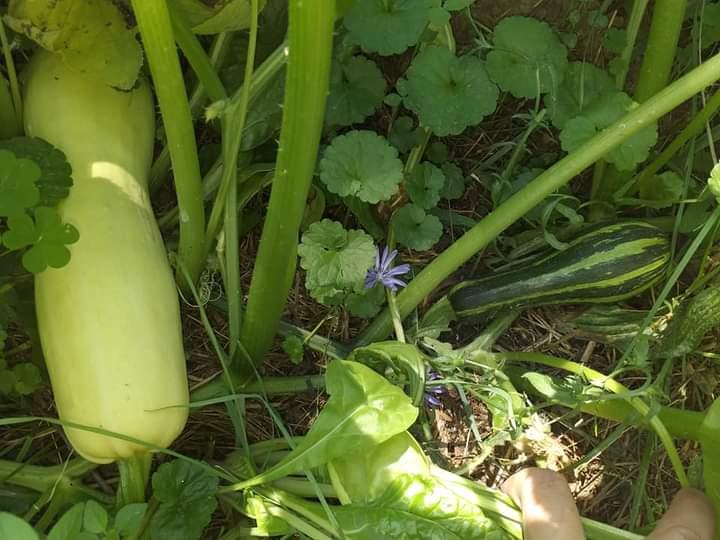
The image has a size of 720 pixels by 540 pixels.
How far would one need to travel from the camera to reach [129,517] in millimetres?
1224

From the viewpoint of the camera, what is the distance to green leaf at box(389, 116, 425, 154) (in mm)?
1531

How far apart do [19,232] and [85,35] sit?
32cm

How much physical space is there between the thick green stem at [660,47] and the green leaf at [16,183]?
103 cm

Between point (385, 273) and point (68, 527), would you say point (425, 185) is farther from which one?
point (68, 527)

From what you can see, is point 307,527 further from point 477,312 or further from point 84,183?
point 84,183

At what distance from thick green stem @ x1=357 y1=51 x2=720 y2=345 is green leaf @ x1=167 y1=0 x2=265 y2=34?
508 mm

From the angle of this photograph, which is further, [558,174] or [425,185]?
[425,185]

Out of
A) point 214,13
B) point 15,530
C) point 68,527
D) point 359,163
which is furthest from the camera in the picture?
point 359,163

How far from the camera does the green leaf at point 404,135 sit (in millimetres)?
1531

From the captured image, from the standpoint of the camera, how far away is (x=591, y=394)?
1.35m

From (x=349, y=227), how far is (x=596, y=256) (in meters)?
0.47

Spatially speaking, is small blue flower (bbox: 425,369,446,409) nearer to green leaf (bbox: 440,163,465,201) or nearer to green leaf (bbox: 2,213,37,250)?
green leaf (bbox: 440,163,465,201)

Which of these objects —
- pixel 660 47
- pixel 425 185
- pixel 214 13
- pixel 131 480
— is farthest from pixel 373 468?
pixel 660 47

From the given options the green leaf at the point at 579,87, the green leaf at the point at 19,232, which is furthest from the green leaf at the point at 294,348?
the green leaf at the point at 579,87
